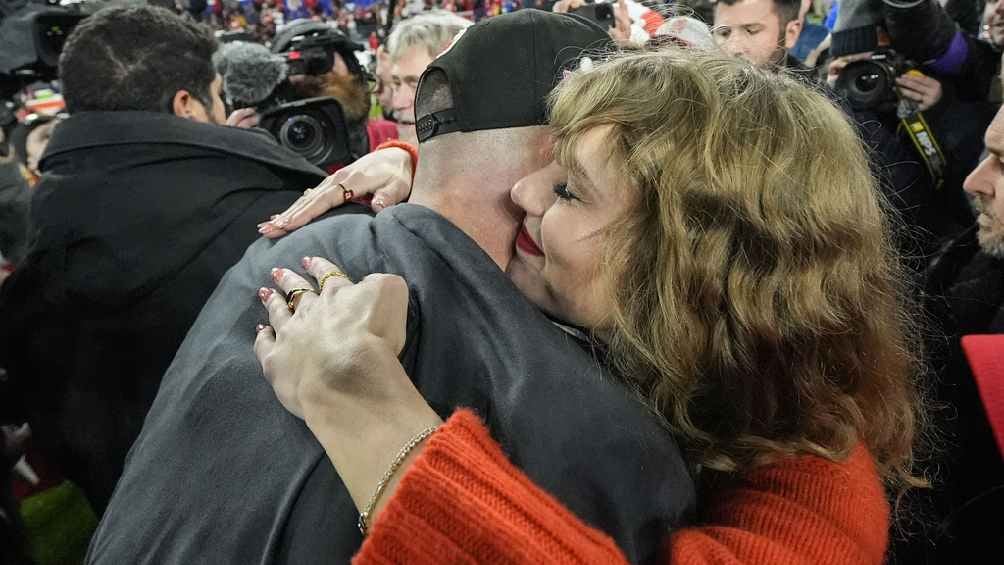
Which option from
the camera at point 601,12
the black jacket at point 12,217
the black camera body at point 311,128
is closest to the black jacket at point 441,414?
the black camera body at point 311,128

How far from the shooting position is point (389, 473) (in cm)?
79

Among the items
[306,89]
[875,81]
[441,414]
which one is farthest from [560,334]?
[306,89]

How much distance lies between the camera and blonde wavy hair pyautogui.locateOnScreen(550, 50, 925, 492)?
104 centimetres

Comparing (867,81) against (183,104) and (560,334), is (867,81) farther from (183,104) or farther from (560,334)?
(183,104)

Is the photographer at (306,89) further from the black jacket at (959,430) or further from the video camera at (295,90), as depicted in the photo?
the black jacket at (959,430)

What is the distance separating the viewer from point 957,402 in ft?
4.44

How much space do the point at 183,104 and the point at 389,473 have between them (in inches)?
61.9

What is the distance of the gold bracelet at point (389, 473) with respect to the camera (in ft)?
2.56

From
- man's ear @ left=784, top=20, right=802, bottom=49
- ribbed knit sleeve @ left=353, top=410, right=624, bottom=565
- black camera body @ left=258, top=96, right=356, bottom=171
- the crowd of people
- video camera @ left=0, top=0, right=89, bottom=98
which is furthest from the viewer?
video camera @ left=0, top=0, right=89, bottom=98

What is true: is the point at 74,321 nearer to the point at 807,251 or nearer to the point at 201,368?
the point at 201,368

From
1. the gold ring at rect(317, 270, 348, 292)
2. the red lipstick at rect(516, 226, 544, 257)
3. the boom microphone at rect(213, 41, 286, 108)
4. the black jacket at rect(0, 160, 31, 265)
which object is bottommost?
the black jacket at rect(0, 160, 31, 265)

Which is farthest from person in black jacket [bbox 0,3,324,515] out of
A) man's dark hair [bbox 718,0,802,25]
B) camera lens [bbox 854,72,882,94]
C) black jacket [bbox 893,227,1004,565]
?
camera lens [bbox 854,72,882,94]

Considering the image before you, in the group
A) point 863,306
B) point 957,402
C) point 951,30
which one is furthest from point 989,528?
point 951,30

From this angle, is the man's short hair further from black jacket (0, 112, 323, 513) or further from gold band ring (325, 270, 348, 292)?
gold band ring (325, 270, 348, 292)
